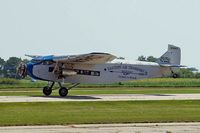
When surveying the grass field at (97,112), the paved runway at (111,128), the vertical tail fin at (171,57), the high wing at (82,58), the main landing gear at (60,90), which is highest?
the vertical tail fin at (171,57)

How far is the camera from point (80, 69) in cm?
Result: 4494

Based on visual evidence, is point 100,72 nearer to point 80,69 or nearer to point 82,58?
point 80,69

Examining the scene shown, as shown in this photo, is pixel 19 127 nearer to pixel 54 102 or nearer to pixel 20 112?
pixel 20 112


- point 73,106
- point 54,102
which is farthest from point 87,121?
point 54,102

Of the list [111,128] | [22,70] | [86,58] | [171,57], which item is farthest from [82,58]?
[111,128]

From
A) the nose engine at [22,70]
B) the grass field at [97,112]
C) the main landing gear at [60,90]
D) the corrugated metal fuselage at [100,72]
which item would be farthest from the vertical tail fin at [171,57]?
the grass field at [97,112]

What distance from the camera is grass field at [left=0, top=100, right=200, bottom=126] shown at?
→ 2377 cm

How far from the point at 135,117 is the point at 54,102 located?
9.25 metres

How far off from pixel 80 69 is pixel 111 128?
950 inches

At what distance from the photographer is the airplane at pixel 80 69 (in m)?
43.3

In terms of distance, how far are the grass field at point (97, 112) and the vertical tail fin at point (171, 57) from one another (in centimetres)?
1691

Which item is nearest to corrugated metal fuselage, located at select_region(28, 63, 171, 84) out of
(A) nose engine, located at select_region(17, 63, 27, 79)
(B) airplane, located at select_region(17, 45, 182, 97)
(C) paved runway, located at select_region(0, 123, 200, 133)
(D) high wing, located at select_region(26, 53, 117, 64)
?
(B) airplane, located at select_region(17, 45, 182, 97)

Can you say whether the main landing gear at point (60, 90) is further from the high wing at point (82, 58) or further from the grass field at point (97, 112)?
the grass field at point (97, 112)

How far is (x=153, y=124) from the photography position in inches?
891
